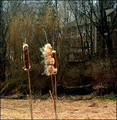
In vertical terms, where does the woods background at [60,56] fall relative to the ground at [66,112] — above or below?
above

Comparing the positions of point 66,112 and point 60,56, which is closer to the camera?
point 66,112

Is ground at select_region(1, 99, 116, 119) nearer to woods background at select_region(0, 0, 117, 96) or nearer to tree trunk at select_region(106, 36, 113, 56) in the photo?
woods background at select_region(0, 0, 117, 96)

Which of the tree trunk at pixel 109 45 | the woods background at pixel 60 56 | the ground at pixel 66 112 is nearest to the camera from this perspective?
the ground at pixel 66 112

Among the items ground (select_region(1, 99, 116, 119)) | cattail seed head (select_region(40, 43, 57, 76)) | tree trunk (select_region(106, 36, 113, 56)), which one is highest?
tree trunk (select_region(106, 36, 113, 56))

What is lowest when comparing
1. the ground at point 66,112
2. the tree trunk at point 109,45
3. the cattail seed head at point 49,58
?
the ground at point 66,112

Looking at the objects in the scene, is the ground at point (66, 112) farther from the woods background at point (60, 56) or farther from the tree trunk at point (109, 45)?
the tree trunk at point (109, 45)

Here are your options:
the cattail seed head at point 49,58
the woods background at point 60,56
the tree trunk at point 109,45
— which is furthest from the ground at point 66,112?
the tree trunk at point 109,45

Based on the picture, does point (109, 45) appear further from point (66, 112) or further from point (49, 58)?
point (49, 58)

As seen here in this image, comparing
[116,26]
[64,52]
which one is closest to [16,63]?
[64,52]

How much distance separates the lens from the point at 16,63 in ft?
50.4

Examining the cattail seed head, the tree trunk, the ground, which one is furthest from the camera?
the tree trunk

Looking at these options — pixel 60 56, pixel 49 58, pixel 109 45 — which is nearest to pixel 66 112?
pixel 49 58

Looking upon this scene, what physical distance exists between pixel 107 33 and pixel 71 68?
13.6 ft

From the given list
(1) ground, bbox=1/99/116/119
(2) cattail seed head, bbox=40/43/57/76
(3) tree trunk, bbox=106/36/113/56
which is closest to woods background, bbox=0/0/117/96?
(3) tree trunk, bbox=106/36/113/56
